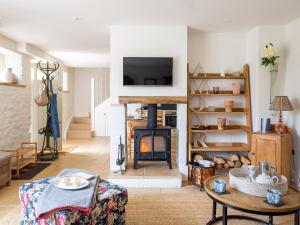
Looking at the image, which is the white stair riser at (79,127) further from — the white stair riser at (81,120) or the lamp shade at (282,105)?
the lamp shade at (282,105)

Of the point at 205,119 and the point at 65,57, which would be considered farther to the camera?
the point at 65,57

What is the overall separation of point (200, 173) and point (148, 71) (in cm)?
176

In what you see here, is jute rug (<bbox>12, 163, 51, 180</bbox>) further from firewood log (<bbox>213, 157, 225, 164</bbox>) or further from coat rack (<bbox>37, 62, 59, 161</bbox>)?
firewood log (<bbox>213, 157, 225, 164</bbox>)

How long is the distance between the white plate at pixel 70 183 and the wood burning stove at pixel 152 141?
1.67 metres

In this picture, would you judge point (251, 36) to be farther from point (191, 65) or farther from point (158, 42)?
point (158, 42)

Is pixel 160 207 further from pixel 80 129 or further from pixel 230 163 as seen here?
pixel 80 129

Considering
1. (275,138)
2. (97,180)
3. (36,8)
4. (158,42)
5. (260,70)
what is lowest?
(97,180)

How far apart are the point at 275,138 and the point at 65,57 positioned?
18.4 feet

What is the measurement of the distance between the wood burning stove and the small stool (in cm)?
54

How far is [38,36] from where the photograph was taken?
4637mm

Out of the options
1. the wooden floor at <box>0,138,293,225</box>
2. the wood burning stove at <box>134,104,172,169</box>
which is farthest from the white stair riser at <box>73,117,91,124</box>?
the wood burning stove at <box>134,104,172,169</box>

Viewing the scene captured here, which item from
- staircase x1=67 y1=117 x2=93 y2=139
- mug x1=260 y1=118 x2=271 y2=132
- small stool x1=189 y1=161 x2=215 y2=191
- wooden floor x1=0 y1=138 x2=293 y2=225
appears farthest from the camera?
staircase x1=67 y1=117 x2=93 y2=139

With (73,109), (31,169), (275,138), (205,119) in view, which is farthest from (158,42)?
(73,109)

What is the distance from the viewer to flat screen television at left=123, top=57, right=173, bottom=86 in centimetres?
395
